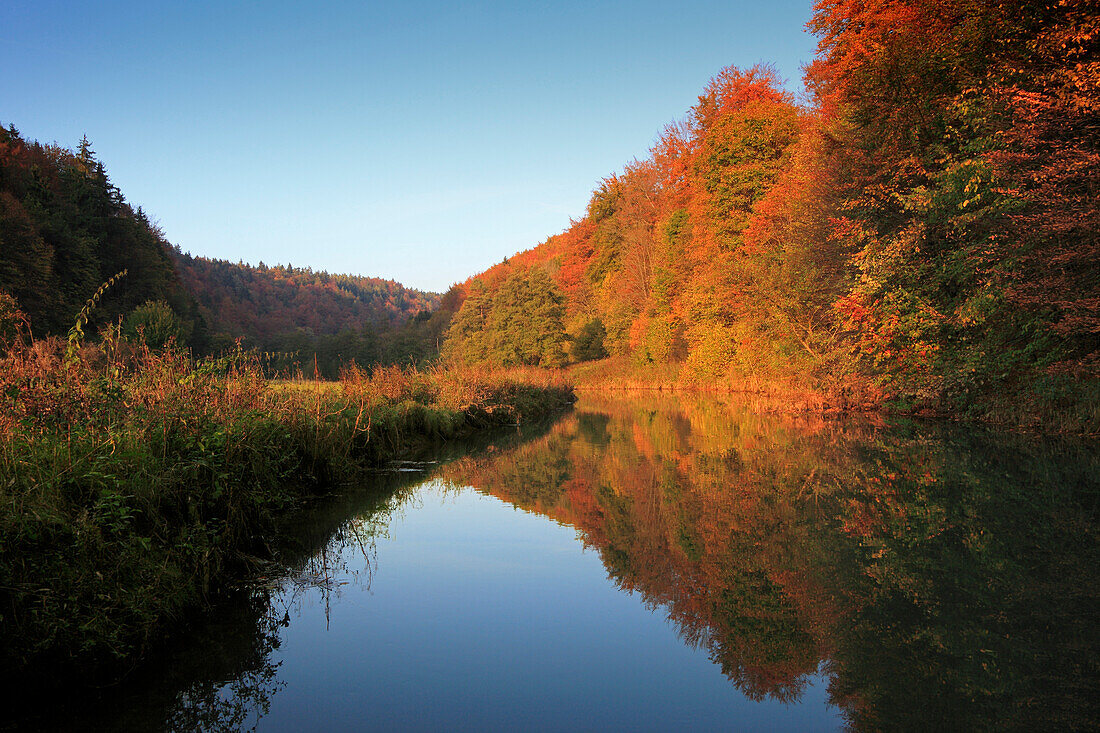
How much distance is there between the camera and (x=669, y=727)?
9.79 ft

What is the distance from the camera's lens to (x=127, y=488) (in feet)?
14.2

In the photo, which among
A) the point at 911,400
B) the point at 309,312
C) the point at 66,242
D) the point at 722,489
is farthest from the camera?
the point at 309,312

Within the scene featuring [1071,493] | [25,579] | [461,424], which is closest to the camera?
[25,579]

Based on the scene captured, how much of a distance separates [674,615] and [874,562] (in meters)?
2.08

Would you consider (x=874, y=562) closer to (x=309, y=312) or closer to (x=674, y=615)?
(x=674, y=615)

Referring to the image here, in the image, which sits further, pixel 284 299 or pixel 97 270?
pixel 284 299

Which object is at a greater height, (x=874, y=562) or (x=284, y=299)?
(x=284, y=299)

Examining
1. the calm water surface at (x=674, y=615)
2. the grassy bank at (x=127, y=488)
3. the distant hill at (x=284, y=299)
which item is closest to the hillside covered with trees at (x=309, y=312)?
the distant hill at (x=284, y=299)

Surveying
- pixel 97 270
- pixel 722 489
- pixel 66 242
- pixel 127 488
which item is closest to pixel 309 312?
pixel 97 270

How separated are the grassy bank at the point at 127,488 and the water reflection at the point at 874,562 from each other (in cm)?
338

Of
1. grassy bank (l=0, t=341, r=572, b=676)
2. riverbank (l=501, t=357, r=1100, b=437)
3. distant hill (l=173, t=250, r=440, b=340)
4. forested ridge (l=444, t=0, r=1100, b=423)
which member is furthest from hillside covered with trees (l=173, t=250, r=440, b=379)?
grassy bank (l=0, t=341, r=572, b=676)

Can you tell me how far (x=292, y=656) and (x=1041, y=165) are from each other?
45.5 ft

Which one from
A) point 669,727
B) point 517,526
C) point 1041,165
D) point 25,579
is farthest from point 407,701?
point 1041,165

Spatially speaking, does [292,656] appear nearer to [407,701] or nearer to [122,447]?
[407,701]
